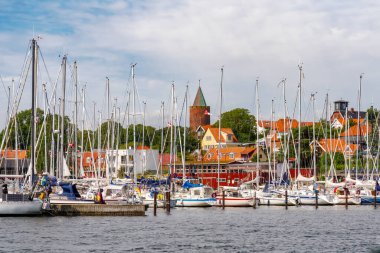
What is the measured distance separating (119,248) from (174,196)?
135 feet

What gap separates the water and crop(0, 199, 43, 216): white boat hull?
84 cm

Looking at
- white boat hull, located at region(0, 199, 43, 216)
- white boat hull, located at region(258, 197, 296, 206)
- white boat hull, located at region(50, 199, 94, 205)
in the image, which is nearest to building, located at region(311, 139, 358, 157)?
white boat hull, located at region(258, 197, 296, 206)

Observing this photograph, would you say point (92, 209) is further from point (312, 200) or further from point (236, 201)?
point (312, 200)

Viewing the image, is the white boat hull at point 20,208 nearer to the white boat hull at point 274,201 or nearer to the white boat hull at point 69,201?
the white boat hull at point 69,201

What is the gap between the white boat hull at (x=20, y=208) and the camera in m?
59.6

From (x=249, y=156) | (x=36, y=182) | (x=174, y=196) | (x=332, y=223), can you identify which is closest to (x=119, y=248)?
(x=36, y=182)

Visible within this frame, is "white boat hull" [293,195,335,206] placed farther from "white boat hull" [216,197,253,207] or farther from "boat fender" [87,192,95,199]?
"boat fender" [87,192,95,199]

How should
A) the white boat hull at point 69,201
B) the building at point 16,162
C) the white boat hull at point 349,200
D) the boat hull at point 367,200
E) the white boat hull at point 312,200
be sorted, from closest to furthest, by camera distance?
the white boat hull at point 69,201 → the building at point 16,162 → the white boat hull at point 312,200 → the white boat hull at point 349,200 → the boat hull at point 367,200

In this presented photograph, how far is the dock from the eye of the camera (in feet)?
206

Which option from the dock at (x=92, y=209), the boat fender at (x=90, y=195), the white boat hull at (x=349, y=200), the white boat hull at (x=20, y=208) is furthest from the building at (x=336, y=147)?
the white boat hull at (x=20, y=208)

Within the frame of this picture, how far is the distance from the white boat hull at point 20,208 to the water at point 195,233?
84 cm

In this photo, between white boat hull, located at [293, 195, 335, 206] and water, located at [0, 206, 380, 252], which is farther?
white boat hull, located at [293, 195, 335, 206]

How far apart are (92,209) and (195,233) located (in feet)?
39.9

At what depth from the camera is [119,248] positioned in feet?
146
